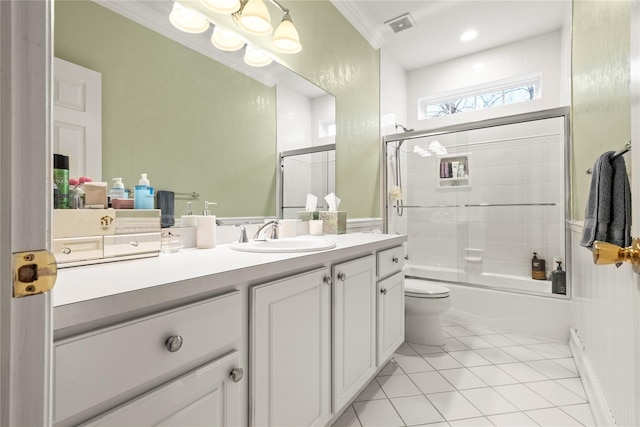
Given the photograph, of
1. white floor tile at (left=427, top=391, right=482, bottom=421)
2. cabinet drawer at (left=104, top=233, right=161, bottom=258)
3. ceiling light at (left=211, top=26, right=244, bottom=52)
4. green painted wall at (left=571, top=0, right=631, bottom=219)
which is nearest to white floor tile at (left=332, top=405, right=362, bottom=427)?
white floor tile at (left=427, top=391, right=482, bottom=421)

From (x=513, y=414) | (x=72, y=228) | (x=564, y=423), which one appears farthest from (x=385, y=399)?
(x=72, y=228)

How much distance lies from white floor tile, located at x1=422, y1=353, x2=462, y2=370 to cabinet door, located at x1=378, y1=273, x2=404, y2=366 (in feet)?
0.98

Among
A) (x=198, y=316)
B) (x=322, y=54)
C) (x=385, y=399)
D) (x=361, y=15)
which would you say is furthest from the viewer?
(x=361, y=15)

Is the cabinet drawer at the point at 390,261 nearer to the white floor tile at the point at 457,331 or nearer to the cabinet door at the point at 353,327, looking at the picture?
the cabinet door at the point at 353,327

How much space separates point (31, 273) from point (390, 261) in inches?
63.8

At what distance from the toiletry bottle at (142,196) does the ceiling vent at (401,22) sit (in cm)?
247

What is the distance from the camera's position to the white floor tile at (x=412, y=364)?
1.92 meters

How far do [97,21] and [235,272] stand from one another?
3.31 feet

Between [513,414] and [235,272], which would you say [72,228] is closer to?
[235,272]

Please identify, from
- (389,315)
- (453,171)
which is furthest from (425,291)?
(453,171)

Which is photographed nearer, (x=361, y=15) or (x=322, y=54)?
(x=322, y=54)

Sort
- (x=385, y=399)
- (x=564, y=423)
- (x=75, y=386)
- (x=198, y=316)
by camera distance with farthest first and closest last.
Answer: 1. (x=385, y=399)
2. (x=564, y=423)
3. (x=198, y=316)
4. (x=75, y=386)

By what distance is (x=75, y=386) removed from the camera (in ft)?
1.75

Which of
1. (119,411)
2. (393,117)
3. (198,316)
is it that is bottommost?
(119,411)
